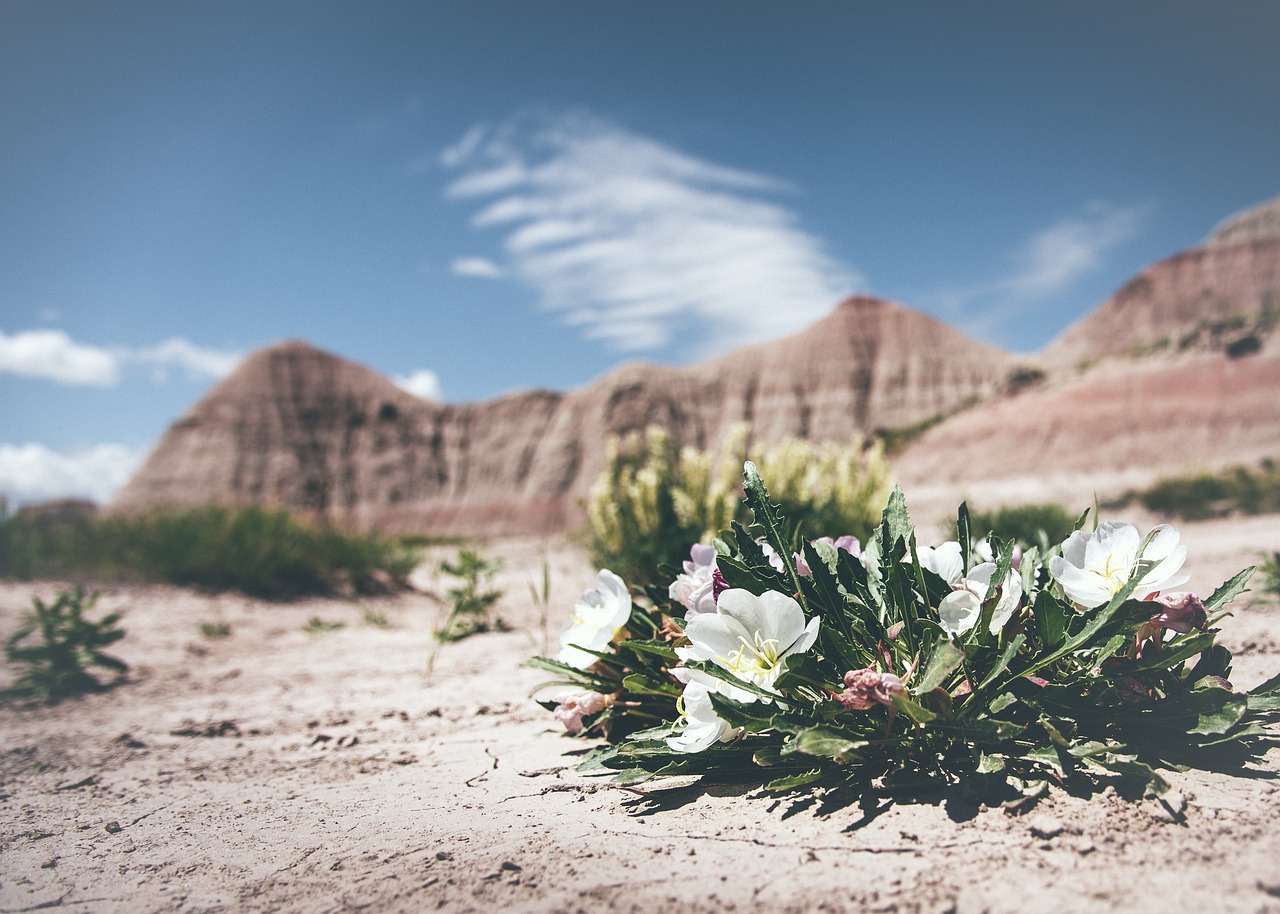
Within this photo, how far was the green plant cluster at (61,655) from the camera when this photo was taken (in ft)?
12.8

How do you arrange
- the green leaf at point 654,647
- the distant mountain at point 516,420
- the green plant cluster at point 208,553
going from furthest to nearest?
the distant mountain at point 516,420, the green plant cluster at point 208,553, the green leaf at point 654,647

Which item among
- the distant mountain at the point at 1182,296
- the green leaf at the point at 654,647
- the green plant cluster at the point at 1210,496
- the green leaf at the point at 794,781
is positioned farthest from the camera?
the distant mountain at the point at 1182,296

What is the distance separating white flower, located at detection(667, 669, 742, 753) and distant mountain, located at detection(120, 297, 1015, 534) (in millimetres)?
47456

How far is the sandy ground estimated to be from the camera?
1147 millimetres

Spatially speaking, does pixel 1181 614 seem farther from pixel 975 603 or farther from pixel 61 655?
pixel 61 655

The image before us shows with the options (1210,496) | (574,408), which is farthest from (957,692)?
(574,408)

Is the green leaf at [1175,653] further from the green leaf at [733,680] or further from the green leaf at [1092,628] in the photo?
the green leaf at [733,680]

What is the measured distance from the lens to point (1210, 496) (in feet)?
40.9

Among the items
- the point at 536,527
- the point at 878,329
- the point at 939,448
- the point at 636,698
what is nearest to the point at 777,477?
the point at 636,698

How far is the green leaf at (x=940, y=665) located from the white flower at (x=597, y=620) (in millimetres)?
783

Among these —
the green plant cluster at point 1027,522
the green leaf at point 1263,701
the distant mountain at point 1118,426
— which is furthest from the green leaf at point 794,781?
the distant mountain at point 1118,426

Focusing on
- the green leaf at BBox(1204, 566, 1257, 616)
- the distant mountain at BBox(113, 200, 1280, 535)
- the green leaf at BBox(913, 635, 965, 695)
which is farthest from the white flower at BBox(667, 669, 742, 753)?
the distant mountain at BBox(113, 200, 1280, 535)

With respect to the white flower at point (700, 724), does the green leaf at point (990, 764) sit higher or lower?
lower

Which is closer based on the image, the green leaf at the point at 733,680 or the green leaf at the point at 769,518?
the green leaf at the point at 733,680
